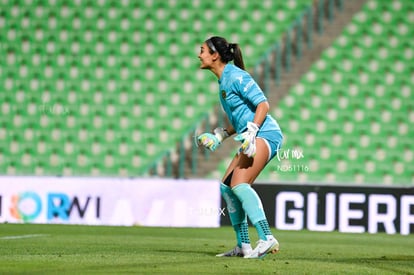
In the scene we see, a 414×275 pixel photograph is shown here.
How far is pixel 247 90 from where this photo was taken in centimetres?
702

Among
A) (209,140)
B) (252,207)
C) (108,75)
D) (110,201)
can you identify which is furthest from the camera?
(108,75)

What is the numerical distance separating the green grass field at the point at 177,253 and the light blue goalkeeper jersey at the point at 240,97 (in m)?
1.05

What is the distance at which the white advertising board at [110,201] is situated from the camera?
1338 cm

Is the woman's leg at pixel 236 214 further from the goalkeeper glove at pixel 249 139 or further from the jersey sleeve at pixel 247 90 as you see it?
the jersey sleeve at pixel 247 90

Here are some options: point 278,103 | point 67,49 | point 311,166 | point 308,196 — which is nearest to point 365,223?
point 308,196

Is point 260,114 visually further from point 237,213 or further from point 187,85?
point 187,85

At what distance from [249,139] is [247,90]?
1.45ft

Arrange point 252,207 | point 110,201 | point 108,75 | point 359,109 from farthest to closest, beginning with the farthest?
point 108,75
point 359,109
point 110,201
point 252,207

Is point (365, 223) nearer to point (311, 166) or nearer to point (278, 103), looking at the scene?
point (311, 166)

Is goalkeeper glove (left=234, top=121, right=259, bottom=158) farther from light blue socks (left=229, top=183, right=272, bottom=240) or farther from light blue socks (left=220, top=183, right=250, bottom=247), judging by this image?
light blue socks (left=220, top=183, right=250, bottom=247)

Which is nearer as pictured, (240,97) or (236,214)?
(240,97)

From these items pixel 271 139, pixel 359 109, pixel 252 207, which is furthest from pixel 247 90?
pixel 359 109

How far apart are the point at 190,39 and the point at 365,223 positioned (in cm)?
578

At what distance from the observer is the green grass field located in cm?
605
